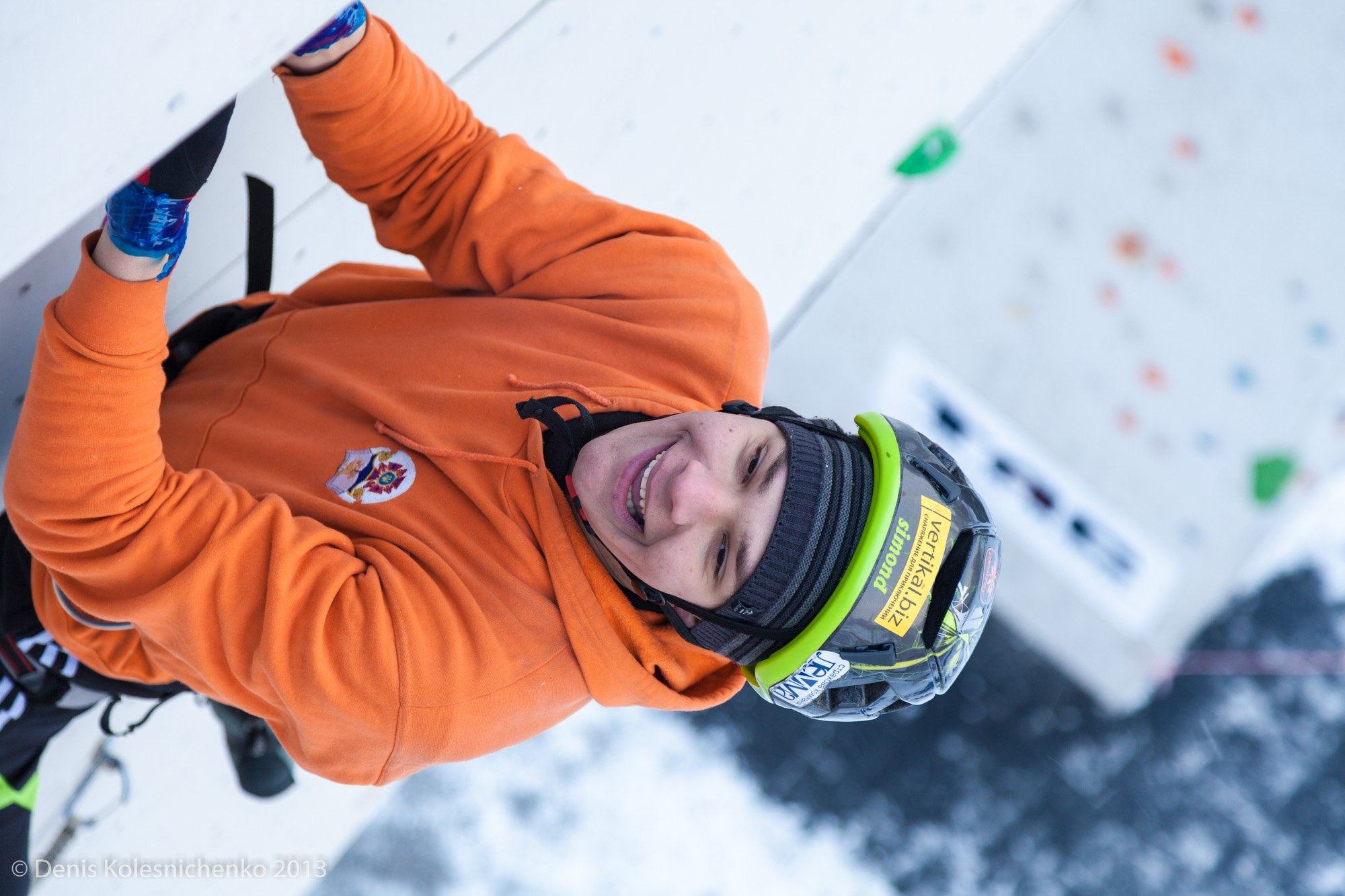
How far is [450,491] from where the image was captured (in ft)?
4.03

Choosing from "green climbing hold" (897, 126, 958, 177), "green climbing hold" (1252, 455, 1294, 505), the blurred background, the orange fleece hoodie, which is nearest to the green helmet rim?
the orange fleece hoodie

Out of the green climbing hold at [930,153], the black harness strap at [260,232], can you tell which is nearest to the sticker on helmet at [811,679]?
the black harness strap at [260,232]

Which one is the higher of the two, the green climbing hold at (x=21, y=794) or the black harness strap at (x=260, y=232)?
the black harness strap at (x=260, y=232)

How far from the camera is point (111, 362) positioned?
90 centimetres

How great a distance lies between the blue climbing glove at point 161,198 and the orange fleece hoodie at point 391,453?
37 millimetres

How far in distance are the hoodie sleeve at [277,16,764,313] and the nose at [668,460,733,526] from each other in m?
0.32

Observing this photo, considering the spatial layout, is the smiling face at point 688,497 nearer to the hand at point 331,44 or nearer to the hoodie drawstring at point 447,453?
the hoodie drawstring at point 447,453

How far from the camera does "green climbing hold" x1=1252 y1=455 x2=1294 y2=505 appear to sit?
2666 mm

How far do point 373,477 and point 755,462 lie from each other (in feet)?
Answer: 1.46

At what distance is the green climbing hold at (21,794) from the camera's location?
1449 mm

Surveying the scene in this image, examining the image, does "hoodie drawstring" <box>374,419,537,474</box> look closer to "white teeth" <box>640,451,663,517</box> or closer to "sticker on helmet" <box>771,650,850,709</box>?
"white teeth" <box>640,451,663,517</box>

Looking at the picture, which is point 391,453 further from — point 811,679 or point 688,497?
point 811,679

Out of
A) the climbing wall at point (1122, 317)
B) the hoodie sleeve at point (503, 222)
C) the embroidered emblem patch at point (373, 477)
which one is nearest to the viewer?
the embroidered emblem patch at point (373, 477)

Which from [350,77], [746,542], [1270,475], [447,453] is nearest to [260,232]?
[350,77]
